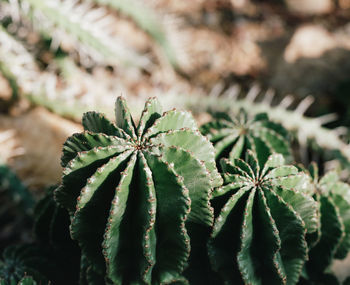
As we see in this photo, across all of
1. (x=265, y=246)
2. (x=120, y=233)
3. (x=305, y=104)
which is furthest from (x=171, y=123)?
(x=305, y=104)

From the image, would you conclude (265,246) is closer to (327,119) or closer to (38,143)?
(38,143)

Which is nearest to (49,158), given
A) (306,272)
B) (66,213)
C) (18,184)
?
(18,184)

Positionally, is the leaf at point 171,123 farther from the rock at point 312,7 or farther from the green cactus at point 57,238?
the rock at point 312,7

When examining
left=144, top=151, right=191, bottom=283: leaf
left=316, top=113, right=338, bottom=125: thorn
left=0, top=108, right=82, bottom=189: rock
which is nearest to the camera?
left=144, top=151, right=191, bottom=283: leaf

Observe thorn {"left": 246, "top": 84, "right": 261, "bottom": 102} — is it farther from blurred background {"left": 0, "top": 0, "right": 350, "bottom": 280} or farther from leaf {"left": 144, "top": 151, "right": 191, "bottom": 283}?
leaf {"left": 144, "top": 151, "right": 191, "bottom": 283}

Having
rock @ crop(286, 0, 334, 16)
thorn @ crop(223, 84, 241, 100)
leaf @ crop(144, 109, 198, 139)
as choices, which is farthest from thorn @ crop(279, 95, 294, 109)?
leaf @ crop(144, 109, 198, 139)

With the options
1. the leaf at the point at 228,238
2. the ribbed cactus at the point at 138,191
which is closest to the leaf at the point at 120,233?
the ribbed cactus at the point at 138,191

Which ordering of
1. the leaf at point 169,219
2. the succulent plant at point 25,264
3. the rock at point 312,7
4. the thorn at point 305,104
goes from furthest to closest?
the rock at point 312,7 → the thorn at point 305,104 → the succulent plant at point 25,264 → the leaf at point 169,219

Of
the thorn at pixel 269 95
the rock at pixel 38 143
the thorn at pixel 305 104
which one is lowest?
the rock at pixel 38 143
